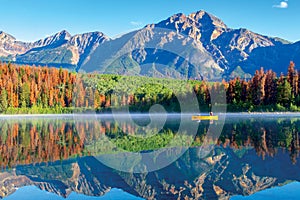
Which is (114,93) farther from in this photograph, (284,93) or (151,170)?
(151,170)

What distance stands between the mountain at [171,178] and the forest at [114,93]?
226 ft

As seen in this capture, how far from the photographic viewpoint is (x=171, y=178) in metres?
18.5

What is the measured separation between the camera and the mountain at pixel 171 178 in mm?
16281

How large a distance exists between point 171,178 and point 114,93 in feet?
345

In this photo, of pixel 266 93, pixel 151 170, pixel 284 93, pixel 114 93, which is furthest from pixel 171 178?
pixel 114 93

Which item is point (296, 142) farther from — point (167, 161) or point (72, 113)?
point (72, 113)

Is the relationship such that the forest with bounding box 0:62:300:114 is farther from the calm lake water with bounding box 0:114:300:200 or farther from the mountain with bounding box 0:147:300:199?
the mountain with bounding box 0:147:300:199

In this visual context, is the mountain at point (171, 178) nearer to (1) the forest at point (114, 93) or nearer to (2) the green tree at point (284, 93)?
(2) the green tree at point (284, 93)

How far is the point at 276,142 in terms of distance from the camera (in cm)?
2958

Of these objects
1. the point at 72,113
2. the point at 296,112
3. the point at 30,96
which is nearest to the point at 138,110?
the point at 72,113

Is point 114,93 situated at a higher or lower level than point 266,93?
higher

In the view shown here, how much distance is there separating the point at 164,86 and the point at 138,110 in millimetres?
29075

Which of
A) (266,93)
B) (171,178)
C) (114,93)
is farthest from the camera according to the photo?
(114,93)

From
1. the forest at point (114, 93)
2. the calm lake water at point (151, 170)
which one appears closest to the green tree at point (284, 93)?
the forest at point (114, 93)
